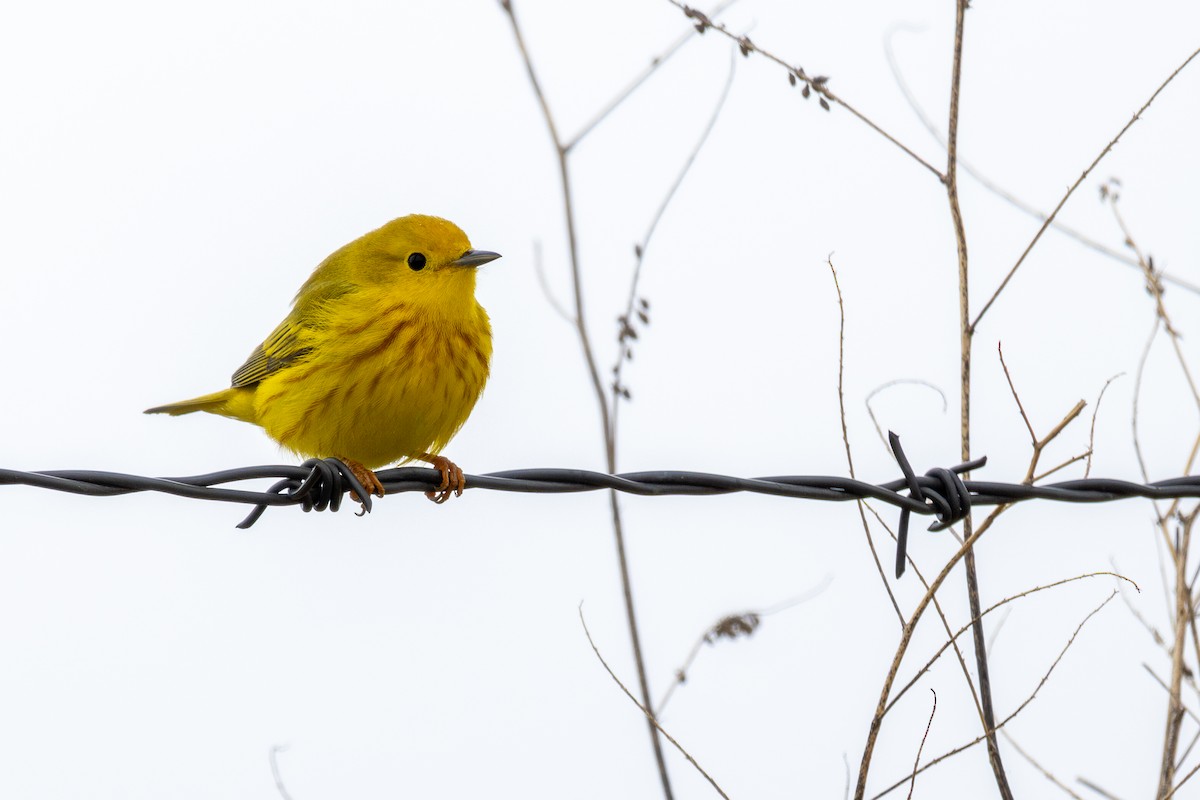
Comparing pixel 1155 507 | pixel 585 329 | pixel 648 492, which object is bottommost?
pixel 648 492

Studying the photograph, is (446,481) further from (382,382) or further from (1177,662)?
(1177,662)

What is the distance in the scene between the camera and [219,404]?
5.98 meters

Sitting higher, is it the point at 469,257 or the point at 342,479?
the point at 469,257

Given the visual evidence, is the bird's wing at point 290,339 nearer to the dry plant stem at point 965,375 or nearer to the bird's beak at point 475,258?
the bird's beak at point 475,258

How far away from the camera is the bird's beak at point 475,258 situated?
525 cm

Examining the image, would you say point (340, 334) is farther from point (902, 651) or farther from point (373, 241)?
point (902, 651)

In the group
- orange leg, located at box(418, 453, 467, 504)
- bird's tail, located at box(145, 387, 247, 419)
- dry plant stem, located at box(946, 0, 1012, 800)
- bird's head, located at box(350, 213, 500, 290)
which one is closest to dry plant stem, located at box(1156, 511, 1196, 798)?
dry plant stem, located at box(946, 0, 1012, 800)

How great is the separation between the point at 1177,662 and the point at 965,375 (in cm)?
108

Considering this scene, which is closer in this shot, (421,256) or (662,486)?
(662,486)

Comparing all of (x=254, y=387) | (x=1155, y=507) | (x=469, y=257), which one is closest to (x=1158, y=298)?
(x=1155, y=507)

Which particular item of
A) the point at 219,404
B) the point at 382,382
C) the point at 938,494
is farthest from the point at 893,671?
the point at 219,404

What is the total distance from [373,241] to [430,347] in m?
0.81

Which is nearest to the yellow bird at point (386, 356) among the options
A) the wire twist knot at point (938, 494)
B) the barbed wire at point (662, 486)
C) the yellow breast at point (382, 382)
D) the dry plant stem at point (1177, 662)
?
the yellow breast at point (382, 382)

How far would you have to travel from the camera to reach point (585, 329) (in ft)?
15.5
